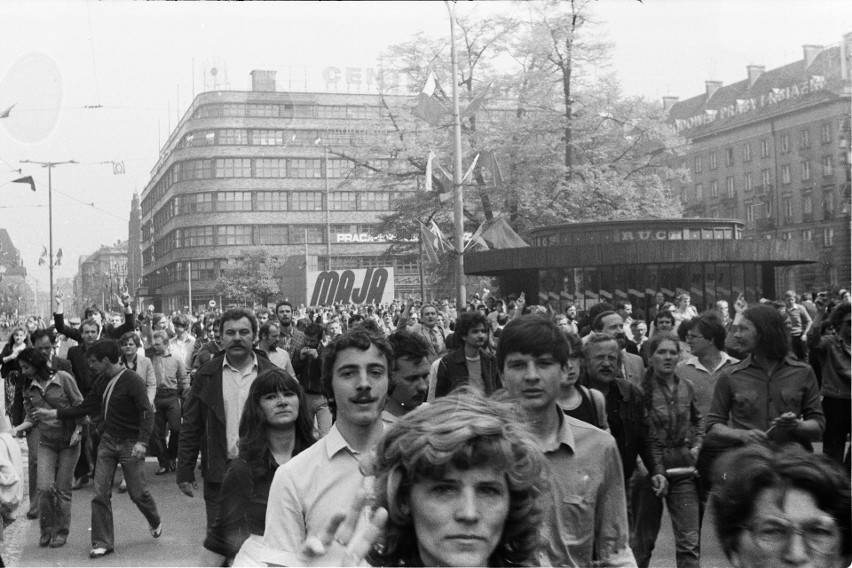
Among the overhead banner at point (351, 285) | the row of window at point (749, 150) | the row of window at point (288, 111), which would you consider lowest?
the overhead banner at point (351, 285)

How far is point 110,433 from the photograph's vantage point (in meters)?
7.20

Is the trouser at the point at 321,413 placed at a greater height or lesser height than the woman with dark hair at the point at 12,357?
lesser

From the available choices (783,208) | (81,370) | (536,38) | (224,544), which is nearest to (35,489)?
(81,370)

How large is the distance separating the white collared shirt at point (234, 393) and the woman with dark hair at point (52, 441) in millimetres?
2400

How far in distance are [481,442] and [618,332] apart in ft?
16.1

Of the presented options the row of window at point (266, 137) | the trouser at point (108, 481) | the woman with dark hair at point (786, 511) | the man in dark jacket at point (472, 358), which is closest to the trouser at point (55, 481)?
the trouser at point (108, 481)

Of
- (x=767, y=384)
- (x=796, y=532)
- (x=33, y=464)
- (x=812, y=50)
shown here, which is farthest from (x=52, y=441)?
(x=812, y=50)

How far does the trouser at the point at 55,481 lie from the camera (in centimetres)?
744

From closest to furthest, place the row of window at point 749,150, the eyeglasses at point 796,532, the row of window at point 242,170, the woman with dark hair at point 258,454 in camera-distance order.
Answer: the eyeglasses at point 796,532 < the woman with dark hair at point 258,454 < the row of window at point 749,150 < the row of window at point 242,170

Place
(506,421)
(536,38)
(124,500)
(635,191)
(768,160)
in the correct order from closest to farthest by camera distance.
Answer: (506,421)
(124,500)
(536,38)
(635,191)
(768,160)

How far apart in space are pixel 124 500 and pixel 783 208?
3832 cm

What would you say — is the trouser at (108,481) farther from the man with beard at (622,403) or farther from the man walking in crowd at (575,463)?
the man walking in crowd at (575,463)

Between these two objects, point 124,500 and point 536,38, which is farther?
point 536,38

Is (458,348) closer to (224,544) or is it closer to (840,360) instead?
(840,360)
